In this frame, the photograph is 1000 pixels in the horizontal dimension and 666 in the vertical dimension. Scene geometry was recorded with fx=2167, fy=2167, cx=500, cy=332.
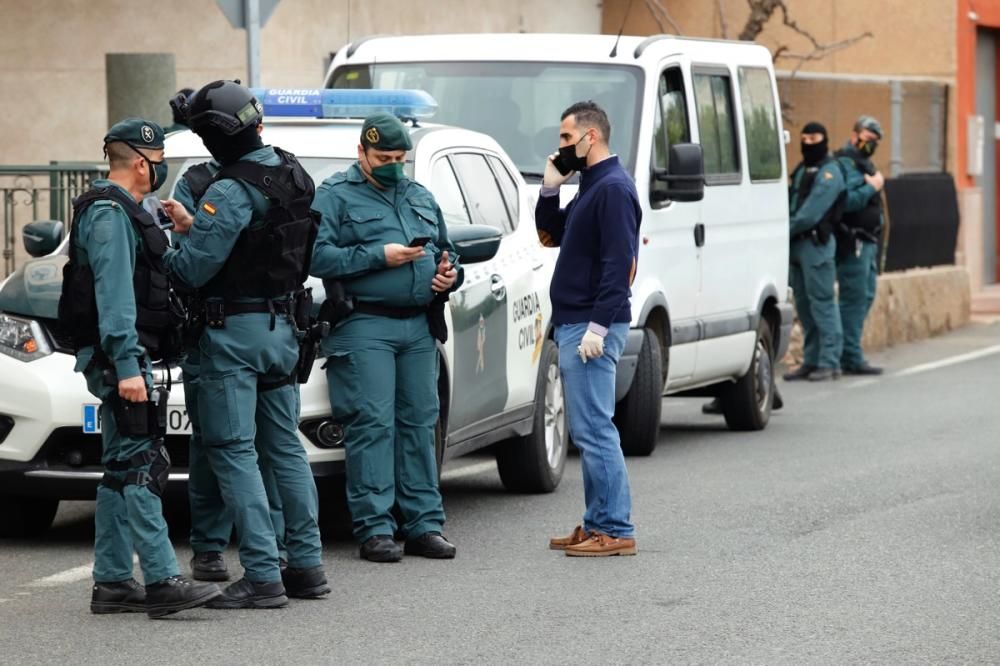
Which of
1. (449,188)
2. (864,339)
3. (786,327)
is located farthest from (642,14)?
(449,188)

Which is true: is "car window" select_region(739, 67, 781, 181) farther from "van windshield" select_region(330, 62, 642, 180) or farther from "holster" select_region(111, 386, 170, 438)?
"holster" select_region(111, 386, 170, 438)

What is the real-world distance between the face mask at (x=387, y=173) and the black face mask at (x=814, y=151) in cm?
877

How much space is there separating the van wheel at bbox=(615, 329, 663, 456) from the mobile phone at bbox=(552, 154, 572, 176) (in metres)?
2.92

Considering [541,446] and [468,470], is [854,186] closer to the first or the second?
[468,470]

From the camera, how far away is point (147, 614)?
7293 millimetres

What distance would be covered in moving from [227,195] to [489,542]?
7.65ft

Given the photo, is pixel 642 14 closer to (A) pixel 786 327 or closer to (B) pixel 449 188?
(A) pixel 786 327

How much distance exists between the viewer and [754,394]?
44.4ft

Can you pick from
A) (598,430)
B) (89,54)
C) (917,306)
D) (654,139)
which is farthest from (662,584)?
(917,306)

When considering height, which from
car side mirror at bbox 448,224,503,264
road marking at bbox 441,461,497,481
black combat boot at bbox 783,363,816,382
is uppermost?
car side mirror at bbox 448,224,503,264

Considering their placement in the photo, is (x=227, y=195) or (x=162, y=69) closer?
(x=227, y=195)

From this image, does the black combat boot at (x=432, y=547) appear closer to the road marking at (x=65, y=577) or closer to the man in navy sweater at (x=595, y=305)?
the man in navy sweater at (x=595, y=305)

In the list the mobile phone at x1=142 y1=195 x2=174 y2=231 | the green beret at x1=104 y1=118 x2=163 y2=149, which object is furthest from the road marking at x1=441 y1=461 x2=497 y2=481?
the green beret at x1=104 y1=118 x2=163 y2=149

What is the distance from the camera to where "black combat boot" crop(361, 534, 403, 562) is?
8422 millimetres
